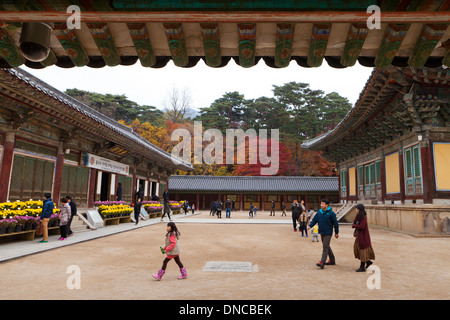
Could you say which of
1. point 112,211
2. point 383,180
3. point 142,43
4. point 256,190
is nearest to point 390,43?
point 142,43

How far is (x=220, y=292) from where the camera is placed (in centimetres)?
417

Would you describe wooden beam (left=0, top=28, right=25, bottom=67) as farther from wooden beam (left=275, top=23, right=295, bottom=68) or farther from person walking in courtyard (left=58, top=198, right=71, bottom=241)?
person walking in courtyard (left=58, top=198, right=71, bottom=241)

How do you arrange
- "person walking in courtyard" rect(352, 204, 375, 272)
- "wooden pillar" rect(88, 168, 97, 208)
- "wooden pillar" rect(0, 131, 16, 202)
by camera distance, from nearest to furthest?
"person walking in courtyard" rect(352, 204, 375, 272), "wooden pillar" rect(0, 131, 16, 202), "wooden pillar" rect(88, 168, 97, 208)

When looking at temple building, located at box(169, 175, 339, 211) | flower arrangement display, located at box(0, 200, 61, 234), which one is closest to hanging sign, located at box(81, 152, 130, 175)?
flower arrangement display, located at box(0, 200, 61, 234)

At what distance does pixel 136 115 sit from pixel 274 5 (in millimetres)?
52469

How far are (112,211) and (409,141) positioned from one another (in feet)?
49.3

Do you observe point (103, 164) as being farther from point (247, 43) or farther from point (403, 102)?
point (403, 102)

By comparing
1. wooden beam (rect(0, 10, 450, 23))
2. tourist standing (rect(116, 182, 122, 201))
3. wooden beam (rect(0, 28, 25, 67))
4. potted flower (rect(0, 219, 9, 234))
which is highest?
wooden beam (rect(0, 28, 25, 67))

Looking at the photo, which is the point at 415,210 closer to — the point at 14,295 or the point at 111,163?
the point at 14,295

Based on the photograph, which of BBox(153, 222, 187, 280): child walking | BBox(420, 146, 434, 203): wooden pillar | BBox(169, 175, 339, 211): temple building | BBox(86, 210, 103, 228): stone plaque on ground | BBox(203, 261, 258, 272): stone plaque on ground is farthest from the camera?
BBox(169, 175, 339, 211): temple building

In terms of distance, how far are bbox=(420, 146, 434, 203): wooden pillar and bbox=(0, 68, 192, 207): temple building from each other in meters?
14.2

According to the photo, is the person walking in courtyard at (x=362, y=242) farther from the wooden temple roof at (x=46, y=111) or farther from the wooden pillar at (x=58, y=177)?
the wooden pillar at (x=58, y=177)

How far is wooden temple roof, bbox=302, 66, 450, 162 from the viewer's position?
10.6m

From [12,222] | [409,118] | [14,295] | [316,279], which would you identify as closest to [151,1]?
[14,295]
